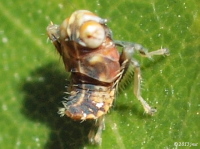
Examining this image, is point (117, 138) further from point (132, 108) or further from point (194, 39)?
point (194, 39)

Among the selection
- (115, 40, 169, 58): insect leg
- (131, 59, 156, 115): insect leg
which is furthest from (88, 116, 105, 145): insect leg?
(115, 40, 169, 58): insect leg

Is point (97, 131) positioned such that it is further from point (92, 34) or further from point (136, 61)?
point (92, 34)

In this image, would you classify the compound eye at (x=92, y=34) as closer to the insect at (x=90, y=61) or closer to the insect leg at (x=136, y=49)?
the insect at (x=90, y=61)

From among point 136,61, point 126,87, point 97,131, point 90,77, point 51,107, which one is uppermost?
point 136,61

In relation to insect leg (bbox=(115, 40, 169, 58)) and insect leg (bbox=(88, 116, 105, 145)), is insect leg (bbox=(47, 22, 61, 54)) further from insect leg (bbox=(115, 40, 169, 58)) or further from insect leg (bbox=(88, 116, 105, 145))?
insect leg (bbox=(88, 116, 105, 145))

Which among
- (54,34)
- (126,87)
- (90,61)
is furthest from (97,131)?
(54,34)
